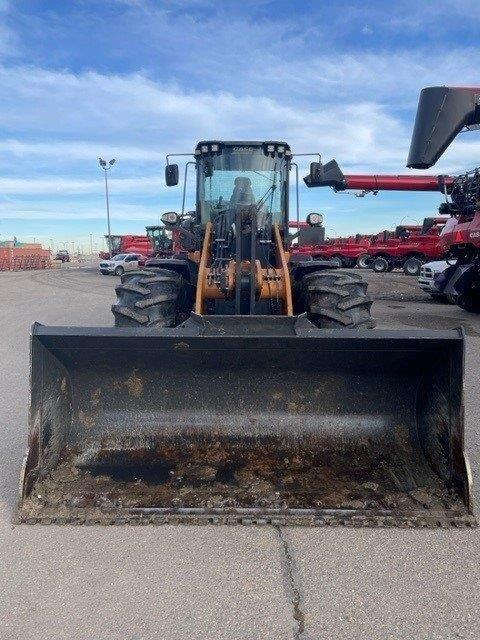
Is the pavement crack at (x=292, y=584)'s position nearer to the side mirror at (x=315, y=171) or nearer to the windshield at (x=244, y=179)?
the windshield at (x=244, y=179)

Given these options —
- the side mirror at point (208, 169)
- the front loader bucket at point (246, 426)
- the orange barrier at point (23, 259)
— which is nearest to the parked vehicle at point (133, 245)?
the orange barrier at point (23, 259)

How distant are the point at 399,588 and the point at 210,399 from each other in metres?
1.80

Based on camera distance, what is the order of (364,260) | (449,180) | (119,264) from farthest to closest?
1. (119,264)
2. (364,260)
3. (449,180)

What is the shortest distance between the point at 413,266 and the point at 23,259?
34.3m

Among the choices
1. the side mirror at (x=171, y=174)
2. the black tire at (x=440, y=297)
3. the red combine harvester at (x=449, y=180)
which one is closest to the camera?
the side mirror at (x=171, y=174)

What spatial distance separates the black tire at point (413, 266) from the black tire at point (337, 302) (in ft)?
81.0

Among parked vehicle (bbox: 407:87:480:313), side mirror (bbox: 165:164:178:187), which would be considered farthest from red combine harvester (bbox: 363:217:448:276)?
side mirror (bbox: 165:164:178:187)

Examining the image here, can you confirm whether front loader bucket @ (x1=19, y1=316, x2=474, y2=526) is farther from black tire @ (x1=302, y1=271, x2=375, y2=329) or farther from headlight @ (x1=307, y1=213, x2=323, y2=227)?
headlight @ (x1=307, y1=213, x2=323, y2=227)

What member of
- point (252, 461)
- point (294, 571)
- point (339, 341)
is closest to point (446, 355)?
point (339, 341)

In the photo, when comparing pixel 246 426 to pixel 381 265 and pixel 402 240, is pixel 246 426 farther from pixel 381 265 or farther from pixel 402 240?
pixel 402 240

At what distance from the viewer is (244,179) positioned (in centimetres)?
588

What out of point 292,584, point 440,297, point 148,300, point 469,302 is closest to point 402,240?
point 440,297

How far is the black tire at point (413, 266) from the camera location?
2823 cm

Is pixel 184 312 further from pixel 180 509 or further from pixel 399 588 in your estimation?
pixel 399 588
